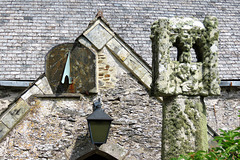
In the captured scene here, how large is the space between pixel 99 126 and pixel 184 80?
2054mm

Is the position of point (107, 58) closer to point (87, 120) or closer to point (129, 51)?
point (129, 51)

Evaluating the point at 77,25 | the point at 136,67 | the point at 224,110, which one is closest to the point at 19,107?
the point at 136,67

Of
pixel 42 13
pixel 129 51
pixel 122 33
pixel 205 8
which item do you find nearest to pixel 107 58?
pixel 129 51

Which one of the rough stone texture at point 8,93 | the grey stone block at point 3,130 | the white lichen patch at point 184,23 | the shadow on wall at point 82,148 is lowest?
the shadow on wall at point 82,148

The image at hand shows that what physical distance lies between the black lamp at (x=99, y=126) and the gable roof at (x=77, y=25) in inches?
140

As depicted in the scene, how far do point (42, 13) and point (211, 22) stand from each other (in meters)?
7.09

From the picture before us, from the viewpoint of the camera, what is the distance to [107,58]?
6.13 m

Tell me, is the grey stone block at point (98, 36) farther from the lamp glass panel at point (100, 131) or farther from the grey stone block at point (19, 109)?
the grey stone block at point (19, 109)

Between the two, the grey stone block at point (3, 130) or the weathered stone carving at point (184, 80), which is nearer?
the weathered stone carving at point (184, 80)

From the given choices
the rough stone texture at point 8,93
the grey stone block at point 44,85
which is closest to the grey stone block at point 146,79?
the grey stone block at point 44,85

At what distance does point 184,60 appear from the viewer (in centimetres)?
384

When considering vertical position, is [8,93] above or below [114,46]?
below

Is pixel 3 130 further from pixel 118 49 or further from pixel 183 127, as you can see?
pixel 183 127

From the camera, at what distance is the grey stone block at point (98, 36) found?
6.08 metres
